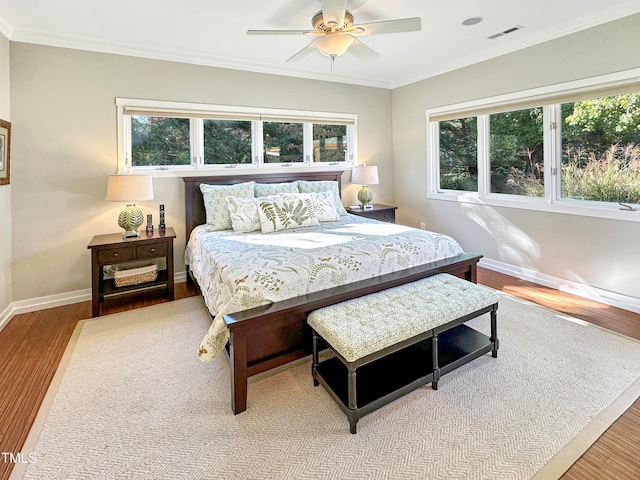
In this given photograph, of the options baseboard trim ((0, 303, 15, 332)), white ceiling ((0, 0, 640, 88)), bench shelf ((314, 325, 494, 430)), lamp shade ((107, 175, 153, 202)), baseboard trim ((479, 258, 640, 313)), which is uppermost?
white ceiling ((0, 0, 640, 88))

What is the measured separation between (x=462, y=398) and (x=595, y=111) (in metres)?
3.09

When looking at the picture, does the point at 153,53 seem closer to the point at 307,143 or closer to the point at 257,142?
the point at 257,142

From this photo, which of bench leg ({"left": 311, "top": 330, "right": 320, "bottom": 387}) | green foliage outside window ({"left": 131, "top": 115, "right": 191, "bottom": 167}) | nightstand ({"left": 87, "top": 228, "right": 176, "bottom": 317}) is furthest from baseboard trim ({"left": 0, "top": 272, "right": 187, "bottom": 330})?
bench leg ({"left": 311, "top": 330, "right": 320, "bottom": 387})

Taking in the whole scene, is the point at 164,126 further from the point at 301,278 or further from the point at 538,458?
the point at 538,458

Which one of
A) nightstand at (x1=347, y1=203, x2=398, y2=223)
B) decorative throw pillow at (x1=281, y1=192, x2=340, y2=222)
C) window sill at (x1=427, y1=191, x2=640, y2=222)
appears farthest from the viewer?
nightstand at (x1=347, y1=203, x2=398, y2=223)

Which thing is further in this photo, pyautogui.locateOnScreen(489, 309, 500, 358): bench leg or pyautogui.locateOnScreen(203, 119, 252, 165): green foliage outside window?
pyautogui.locateOnScreen(203, 119, 252, 165): green foliage outside window

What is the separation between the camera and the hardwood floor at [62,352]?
1.61m

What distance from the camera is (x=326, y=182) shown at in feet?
15.1

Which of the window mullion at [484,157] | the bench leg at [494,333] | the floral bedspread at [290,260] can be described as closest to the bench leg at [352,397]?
the floral bedspread at [290,260]

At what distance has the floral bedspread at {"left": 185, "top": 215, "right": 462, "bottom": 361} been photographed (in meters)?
2.10

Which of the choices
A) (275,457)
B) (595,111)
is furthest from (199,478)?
(595,111)

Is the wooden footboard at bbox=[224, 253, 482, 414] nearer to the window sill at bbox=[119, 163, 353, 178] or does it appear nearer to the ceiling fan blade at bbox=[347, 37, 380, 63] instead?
the ceiling fan blade at bbox=[347, 37, 380, 63]

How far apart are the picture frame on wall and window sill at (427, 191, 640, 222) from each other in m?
4.86

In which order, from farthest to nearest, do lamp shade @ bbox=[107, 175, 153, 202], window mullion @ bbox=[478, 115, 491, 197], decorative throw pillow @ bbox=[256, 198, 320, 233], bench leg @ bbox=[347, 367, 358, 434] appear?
window mullion @ bbox=[478, 115, 491, 197] → decorative throw pillow @ bbox=[256, 198, 320, 233] → lamp shade @ bbox=[107, 175, 153, 202] → bench leg @ bbox=[347, 367, 358, 434]
